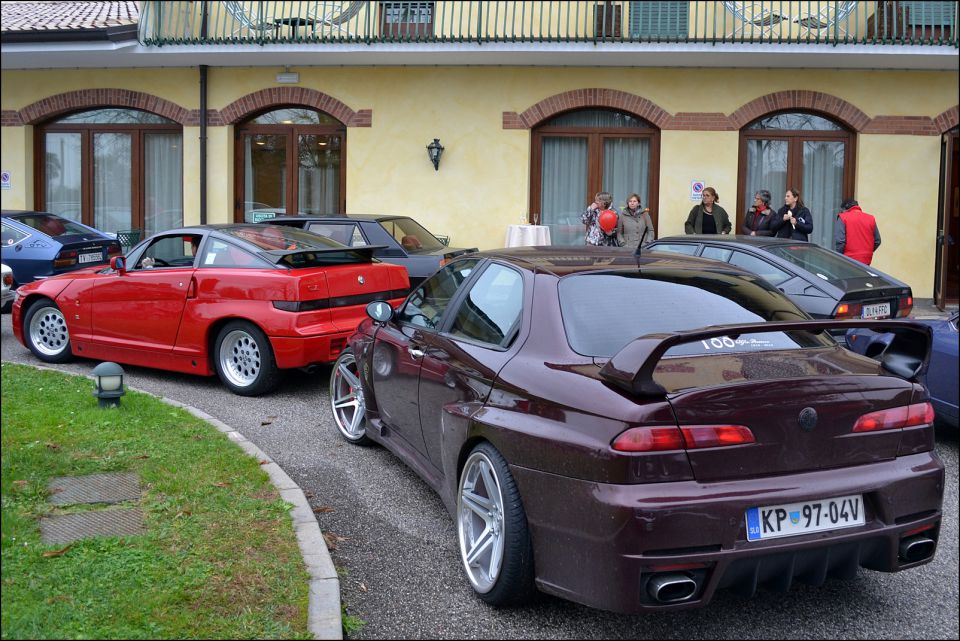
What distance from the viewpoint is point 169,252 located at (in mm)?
10312

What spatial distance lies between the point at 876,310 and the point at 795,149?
836 cm

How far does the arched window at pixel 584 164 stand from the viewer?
17234 millimetres

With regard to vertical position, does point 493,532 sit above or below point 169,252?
below

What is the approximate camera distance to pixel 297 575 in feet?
13.8

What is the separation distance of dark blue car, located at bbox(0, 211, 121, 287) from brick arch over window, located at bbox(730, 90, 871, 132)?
398 inches

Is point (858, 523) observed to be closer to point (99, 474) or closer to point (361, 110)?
point (99, 474)

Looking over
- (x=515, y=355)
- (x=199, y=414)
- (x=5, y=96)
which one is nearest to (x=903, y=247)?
(x=199, y=414)

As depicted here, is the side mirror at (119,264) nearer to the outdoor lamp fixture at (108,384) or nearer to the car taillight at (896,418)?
the outdoor lamp fixture at (108,384)

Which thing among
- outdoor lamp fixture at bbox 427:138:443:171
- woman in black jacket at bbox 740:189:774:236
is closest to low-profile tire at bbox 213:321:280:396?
woman in black jacket at bbox 740:189:774:236

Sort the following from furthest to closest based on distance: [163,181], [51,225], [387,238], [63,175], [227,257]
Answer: [63,175] < [163,181] < [51,225] < [387,238] < [227,257]

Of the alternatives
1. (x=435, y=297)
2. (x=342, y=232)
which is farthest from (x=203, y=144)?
(x=435, y=297)

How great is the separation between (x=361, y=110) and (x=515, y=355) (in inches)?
548

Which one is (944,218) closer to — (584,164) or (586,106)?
(584,164)

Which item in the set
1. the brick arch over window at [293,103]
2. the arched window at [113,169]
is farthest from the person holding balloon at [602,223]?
the arched window at [113,169]
